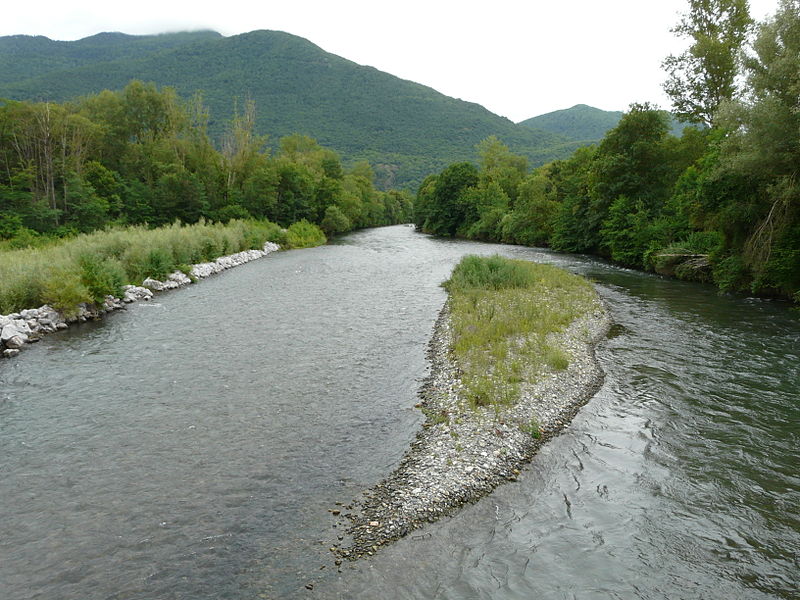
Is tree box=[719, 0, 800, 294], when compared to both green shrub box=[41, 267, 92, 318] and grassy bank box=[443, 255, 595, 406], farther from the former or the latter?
green shrub box=[41, 267, 92, 318]

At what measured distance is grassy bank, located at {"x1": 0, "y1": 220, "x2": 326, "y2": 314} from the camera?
65.6 feet

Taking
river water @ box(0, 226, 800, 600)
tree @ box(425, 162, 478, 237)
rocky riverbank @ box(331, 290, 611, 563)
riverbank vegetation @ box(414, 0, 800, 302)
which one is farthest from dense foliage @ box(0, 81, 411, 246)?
rocky riverbank @ box(331, 290, 611, 563)

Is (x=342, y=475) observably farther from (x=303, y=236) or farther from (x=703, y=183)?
(x=303, y=236)

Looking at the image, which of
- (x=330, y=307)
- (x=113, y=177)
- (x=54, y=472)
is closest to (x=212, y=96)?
(x=113, y=177)

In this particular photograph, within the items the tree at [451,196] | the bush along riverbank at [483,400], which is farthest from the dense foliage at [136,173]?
the bush along riverbank at [483,400]

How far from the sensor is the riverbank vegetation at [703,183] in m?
21.6

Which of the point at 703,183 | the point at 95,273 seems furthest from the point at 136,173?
the point at 703,183

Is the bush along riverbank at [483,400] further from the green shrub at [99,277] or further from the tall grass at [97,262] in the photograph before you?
the tall grass at [97,262]

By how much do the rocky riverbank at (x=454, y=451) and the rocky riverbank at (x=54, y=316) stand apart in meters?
14.9

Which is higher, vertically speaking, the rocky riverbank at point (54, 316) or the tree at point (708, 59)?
the tree at point (708, 59)

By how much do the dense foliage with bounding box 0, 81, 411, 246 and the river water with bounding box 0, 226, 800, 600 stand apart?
28.5m

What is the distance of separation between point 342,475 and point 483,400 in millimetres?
4241

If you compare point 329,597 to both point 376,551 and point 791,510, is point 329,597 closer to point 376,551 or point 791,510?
point 376,551

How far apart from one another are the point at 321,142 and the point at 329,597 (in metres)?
191
